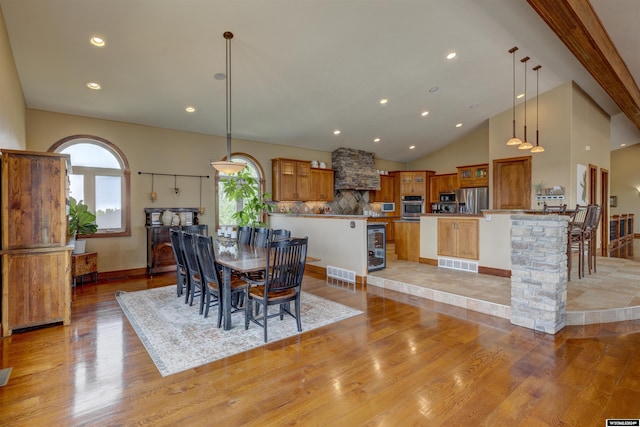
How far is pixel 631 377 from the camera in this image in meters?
2.36

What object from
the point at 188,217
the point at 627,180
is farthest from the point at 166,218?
the point at 627,180

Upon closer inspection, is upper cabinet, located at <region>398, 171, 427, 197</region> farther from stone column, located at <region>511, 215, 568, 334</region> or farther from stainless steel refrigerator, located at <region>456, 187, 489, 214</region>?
stone column, located at <region>511, 215, 568, 334</region>

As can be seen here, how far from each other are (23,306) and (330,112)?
5789 millimetres

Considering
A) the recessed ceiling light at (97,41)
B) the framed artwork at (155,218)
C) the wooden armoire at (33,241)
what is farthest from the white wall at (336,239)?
the recessed ceiling light at (97,41)

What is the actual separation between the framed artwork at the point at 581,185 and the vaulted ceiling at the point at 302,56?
4.70 ft

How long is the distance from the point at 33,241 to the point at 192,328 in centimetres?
194

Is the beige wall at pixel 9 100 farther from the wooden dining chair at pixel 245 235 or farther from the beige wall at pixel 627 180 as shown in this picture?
the beige wall at pixel 627 180

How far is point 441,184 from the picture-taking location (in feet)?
33.8

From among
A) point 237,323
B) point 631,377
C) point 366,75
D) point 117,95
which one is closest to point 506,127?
point 366,75

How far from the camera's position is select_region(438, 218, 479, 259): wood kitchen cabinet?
17.8ft

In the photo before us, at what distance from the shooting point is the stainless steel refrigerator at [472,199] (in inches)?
356

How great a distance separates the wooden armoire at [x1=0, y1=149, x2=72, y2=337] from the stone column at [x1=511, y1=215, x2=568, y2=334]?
4950mm

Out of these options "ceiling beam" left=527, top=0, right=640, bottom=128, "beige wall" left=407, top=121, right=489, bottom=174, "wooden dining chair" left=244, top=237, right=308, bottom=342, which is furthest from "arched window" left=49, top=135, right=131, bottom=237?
"beige wall" left=407, top=121, right=489, bottom=174

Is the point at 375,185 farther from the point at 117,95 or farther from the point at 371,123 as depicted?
the point at 117,95
